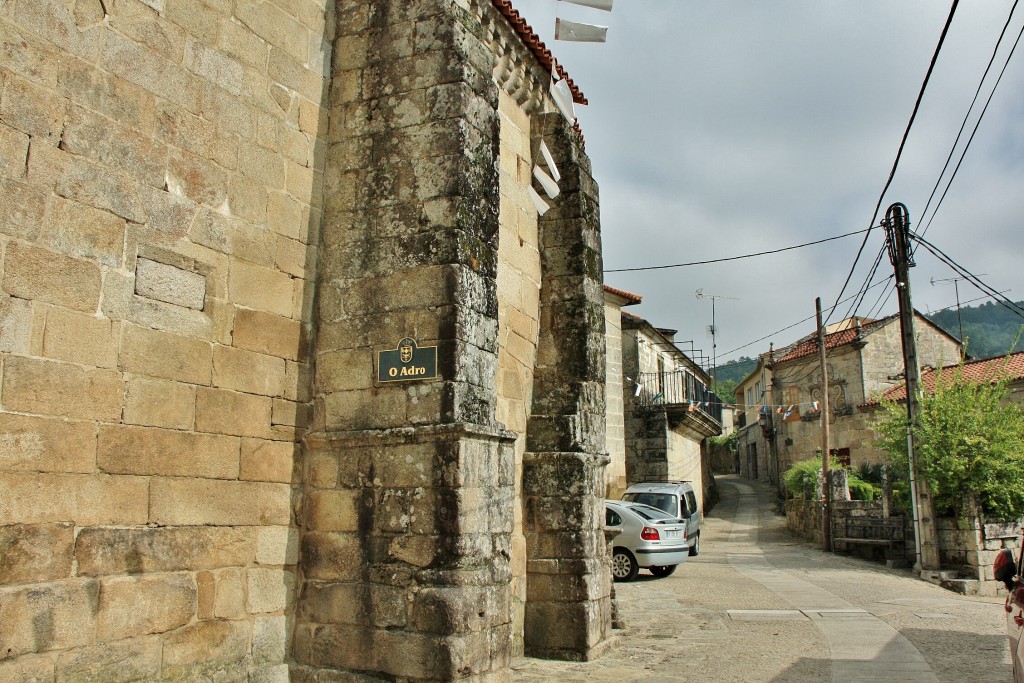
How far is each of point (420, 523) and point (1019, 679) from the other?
356 centimetres

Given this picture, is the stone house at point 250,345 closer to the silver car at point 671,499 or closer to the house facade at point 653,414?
the silver car at point 671,499

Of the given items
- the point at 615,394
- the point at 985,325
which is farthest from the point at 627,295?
the point at 985,325

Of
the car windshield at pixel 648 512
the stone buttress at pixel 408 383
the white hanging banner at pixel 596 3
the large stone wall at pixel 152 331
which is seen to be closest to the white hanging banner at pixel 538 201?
the white hanging banner at pixel 596 3

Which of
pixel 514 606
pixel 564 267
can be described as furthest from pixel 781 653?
pixel 564 267

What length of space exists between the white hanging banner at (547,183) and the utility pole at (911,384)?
10.8 metres

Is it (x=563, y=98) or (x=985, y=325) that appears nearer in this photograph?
(x=563, y=98)

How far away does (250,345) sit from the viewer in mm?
5141

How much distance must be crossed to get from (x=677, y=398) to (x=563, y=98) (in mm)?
22042

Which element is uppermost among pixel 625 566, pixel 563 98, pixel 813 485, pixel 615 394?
pixel 563 98

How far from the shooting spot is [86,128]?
4.28m

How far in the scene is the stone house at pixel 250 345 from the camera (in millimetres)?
4035

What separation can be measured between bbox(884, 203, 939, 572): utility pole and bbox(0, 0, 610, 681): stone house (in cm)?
1289

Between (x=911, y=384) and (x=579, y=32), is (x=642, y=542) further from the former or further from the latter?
(x=579, y=32)

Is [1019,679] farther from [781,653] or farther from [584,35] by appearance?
[584,35]
